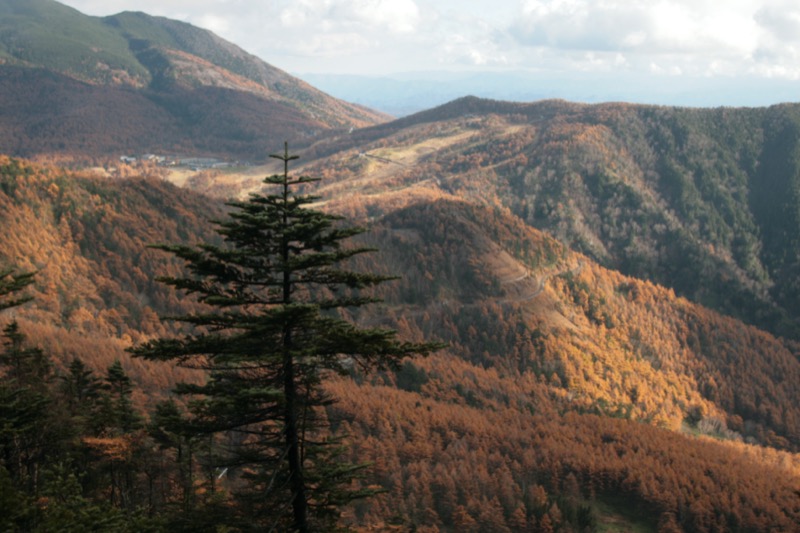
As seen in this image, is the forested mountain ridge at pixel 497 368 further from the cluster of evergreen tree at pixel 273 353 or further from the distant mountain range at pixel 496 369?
the cluster of evergreen tree at pixel 273 353

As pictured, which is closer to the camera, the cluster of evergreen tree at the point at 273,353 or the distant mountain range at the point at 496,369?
the cluster of evergreen tree at the point at 273,353

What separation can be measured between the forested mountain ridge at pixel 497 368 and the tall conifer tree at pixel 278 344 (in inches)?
1298

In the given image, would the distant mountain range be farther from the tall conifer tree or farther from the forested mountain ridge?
the tall conifer tree

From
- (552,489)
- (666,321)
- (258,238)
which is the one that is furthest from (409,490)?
(666,321)

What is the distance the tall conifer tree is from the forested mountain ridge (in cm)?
3297

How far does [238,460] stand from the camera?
19234 mm

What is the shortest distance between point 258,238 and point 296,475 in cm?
740

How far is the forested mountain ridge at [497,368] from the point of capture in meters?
85.1

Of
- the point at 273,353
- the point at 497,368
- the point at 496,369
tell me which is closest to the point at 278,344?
the point at 273,353

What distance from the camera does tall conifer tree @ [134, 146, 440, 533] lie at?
1744 cm

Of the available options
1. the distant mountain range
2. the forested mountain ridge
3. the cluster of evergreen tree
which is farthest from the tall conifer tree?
the forested mountain ridge

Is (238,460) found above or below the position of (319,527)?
above

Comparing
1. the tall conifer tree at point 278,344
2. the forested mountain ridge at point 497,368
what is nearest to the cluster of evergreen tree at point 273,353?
the tall conifer tree at point 278,344

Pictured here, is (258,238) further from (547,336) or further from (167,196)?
(167,196)
